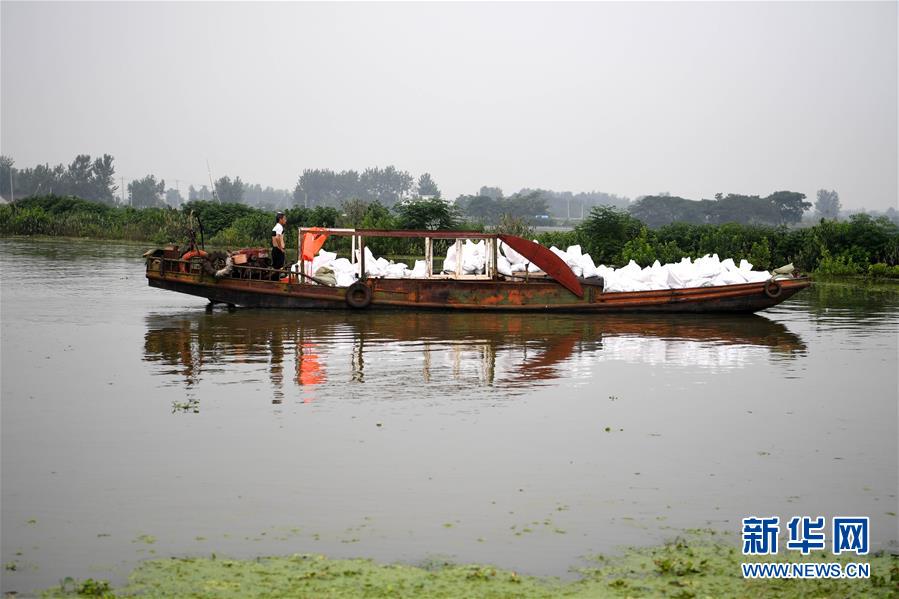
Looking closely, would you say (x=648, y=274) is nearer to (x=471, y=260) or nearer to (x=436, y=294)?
(x=471, y=260)

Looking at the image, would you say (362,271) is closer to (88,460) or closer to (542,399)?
(542,399)

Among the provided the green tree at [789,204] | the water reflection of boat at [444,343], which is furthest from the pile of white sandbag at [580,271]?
the green tree at [789,204]

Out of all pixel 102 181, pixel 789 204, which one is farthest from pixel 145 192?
pixel 789 204

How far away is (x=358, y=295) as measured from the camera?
62.2 feet

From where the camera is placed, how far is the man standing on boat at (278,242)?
18875 millimetres

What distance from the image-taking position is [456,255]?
1988 centimetres

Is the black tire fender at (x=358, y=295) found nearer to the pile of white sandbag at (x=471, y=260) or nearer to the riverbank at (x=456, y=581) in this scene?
the pile of white sandbag at (x=471, y=260)

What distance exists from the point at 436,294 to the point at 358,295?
1494 mm

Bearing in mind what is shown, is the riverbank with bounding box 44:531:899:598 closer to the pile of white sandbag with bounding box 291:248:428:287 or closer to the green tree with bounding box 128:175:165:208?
the pile of white sandbag with bounding box 291:248:428:287

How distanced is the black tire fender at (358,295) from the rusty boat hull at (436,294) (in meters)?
0.09

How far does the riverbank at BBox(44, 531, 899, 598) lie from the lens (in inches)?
228

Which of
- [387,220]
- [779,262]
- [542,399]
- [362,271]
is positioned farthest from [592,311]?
[387,220]

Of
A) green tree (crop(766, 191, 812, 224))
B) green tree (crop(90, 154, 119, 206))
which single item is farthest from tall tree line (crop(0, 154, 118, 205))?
green tree (crop(766, 191, 812, 224))

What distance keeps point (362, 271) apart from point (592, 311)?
4.54m
